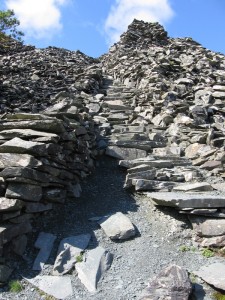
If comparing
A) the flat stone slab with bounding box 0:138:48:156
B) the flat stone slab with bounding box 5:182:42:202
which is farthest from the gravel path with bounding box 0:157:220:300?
the flat stone slab with bounding box 0:138:48:156

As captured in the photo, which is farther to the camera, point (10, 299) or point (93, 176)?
point (93, 176)

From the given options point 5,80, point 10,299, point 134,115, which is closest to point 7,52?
point 5,80

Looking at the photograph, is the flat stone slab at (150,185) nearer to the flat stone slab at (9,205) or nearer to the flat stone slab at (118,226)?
the flat stone slab at (118,226)

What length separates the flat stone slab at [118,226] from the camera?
925cm

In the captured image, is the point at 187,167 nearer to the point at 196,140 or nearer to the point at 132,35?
the point at 196,140

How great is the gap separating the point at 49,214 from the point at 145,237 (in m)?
2.71

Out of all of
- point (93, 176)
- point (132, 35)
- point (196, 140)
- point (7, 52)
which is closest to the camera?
point (93, 176)

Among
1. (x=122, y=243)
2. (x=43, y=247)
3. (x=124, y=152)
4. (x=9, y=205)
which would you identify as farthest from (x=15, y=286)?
(x=124, y=152)

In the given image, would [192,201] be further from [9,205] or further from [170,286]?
[9,205]

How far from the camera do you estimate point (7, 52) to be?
3559 centimetres

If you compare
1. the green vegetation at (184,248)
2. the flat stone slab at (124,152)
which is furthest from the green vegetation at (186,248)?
the flat stone slab at (124,152)

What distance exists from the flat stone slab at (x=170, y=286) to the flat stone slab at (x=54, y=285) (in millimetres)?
1685

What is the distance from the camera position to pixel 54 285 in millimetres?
7859

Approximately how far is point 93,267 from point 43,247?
1.48m
